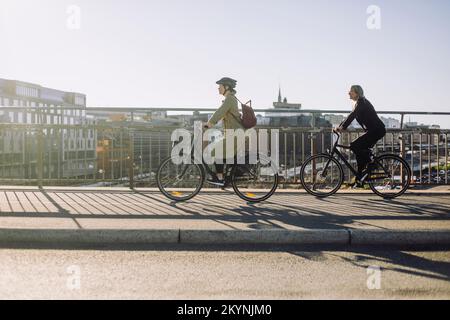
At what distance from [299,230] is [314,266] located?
1.07 meters

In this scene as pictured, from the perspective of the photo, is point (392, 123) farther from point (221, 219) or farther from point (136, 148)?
point (221, 219)

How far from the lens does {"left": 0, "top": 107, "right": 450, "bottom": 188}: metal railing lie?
32.3ft

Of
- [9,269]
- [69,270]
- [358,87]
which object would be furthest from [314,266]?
[358,87]

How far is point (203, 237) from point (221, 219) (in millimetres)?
814

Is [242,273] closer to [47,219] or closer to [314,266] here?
[314,266]

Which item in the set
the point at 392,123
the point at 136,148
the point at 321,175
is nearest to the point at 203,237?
the point at 321,175

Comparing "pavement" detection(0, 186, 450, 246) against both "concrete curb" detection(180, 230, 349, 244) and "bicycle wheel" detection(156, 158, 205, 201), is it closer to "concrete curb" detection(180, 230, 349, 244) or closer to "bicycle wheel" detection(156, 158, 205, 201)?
"concrete curb" detection(180, 230, 349, 244)

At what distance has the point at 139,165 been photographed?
9.96 meters

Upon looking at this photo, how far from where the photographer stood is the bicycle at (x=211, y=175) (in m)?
8.17

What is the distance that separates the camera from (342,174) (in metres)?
8.72

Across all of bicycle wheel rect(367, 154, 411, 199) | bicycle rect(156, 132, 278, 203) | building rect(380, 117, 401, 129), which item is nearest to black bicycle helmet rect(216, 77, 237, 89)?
bicycle rect(156, 132, 278, 203)

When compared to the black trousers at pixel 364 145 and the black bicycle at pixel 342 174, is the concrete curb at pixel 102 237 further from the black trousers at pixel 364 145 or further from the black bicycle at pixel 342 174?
the black trousers at pixel 364 145

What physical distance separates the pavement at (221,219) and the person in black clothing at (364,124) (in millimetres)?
784

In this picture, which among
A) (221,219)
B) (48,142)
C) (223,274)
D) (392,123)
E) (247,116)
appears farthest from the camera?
(48,142)
